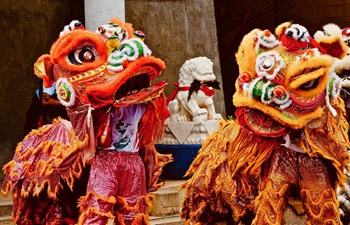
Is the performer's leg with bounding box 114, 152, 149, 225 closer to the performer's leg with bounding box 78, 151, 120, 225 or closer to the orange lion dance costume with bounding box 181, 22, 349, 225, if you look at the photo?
the performer's leg with bounding box 78, 151, 120, 225

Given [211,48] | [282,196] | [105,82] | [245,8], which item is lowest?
[282,196]

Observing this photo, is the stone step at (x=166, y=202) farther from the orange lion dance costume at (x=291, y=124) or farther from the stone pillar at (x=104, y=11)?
the orange lion dance costume at (x=291, y=124)

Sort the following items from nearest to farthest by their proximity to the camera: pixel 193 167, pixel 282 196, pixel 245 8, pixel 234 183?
pixel 282 196 < pixel 234 183 < pixel 193 167 < pixel 245 8

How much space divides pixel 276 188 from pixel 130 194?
110 centimetres

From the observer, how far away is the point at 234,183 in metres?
8.80

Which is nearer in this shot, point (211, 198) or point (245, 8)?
point (211, 198)

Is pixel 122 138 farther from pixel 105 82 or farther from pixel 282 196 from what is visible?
pixel 282 196

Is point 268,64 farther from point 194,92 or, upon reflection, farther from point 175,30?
point 175,30

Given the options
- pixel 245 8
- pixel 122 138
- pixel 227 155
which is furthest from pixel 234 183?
pixel 245 8

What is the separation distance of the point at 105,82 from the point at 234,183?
1.29 meters

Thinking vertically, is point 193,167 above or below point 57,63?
below

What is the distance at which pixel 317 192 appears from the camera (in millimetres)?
8188

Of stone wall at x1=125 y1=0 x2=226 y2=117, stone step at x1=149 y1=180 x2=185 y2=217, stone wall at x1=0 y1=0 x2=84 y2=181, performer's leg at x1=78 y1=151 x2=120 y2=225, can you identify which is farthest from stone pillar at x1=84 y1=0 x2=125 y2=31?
performer's leg at x1=78 y1=151 x2=120 y2=225

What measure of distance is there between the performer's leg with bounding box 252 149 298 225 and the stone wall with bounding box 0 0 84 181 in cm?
574
